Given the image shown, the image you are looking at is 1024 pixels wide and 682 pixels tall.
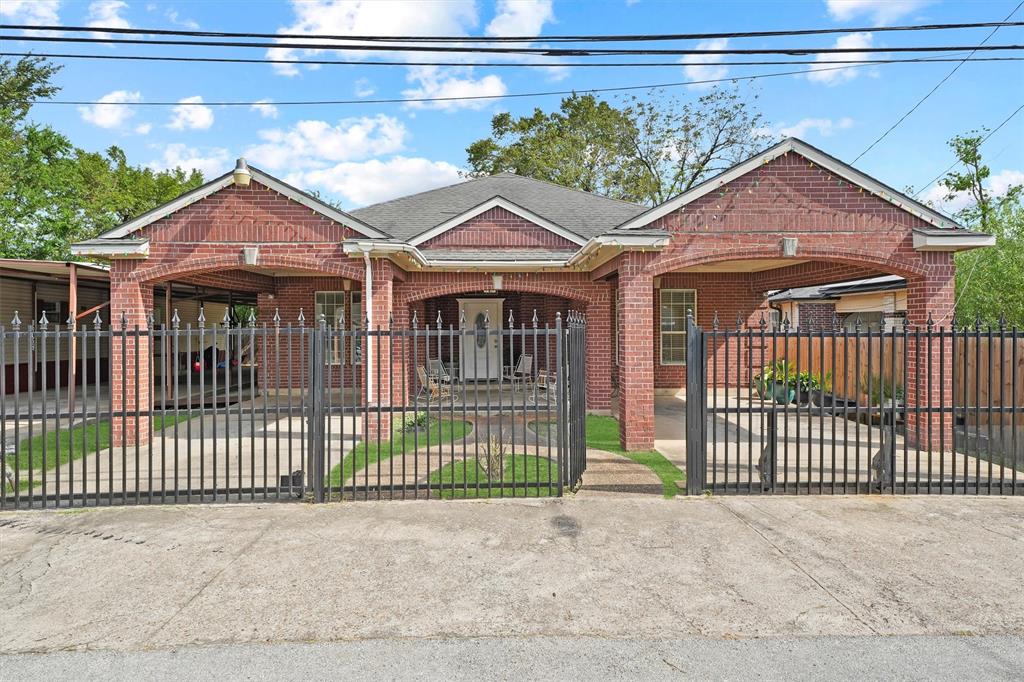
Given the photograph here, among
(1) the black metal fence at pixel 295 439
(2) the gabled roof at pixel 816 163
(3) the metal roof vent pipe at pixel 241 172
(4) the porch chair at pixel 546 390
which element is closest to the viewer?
(1) the black metal fence at pixel 295 439

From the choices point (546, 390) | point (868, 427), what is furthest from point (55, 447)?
point (868, 427)

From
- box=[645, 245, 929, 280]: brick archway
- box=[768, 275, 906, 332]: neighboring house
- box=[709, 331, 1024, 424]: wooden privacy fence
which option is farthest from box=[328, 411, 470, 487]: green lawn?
box=[768, 275, 906, 332]: neighboring house

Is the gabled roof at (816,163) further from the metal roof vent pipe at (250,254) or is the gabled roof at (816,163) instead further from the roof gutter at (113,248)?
the roof gutter at (113,248)

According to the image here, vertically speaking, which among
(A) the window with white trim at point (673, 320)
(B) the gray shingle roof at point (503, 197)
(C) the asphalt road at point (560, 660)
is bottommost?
(C) the asphalt road at point (560, 660)

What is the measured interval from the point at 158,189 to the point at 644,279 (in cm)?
3294

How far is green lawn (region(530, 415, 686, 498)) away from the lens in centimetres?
702

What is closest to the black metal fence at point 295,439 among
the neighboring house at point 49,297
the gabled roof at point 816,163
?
the gabled roof at point 816,163

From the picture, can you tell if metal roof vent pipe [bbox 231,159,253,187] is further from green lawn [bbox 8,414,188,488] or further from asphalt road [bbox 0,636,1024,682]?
asphalt road [bbox 0,636,1024,682]

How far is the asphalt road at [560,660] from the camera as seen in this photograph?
325cm

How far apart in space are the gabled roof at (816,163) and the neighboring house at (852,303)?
489cm

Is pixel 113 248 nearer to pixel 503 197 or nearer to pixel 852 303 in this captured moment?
pixel 503 197

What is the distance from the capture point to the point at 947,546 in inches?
198

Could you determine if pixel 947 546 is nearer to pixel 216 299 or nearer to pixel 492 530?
pixel 492 530

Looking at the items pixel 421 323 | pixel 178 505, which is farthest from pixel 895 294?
pixel 178 505
